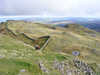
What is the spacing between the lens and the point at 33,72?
22.8m

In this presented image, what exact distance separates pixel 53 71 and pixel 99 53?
1060 inches

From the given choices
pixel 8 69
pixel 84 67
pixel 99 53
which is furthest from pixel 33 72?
pixel 99 53

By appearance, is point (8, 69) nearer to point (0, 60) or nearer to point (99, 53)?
point (0, 60)

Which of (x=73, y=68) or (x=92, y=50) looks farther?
(x=92, y=50)

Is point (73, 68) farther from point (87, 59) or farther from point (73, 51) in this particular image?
point (73, 51)

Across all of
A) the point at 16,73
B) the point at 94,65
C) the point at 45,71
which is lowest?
the point at 94,65

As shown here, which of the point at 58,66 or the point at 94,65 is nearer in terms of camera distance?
the point at 58,66

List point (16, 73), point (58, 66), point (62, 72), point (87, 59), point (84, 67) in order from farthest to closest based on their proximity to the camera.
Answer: point (87, 59) < point (84, 67) < point (58, 66) < point (62, 72) < point (16, 73)

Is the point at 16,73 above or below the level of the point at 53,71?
above

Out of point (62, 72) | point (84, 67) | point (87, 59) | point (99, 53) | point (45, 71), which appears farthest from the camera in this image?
point (99, 53)

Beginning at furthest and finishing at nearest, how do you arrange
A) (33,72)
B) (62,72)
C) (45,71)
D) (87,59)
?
(87,59), (62,72), (45,71), (33,72)

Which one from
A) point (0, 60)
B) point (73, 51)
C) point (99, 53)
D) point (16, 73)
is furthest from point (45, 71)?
point (99, 53)

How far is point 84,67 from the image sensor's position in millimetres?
31203

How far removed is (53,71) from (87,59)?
57.6 ft
